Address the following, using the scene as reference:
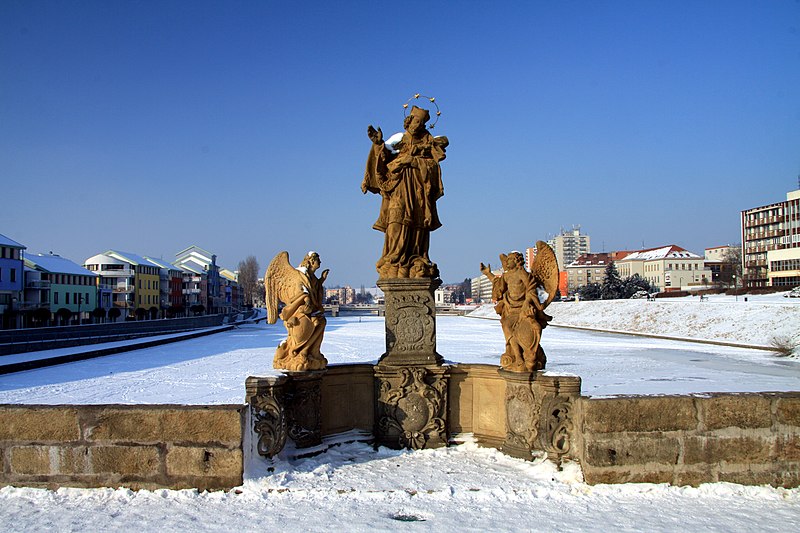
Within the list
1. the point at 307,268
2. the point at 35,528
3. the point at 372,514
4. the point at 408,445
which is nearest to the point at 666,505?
the point at 372,514

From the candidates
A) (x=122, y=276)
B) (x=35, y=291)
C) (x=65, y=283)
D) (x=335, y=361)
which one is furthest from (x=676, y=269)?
(x=335, y=361)

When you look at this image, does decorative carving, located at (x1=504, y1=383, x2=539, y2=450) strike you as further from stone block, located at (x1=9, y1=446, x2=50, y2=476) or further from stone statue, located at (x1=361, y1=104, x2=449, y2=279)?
stone block, located at (x1=9, y1=446, x2=50, y2=476)

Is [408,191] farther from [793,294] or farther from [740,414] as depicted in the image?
[793,294]

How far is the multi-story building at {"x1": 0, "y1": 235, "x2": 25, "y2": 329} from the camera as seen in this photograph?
52.0m

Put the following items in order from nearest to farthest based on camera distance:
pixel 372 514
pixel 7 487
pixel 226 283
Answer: pixel 372 514, pixel 7 487, pixel 226 283

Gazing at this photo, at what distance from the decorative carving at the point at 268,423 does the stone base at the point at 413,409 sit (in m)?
1.38

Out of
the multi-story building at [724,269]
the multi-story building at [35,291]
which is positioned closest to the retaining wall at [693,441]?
the multi-story building at [35,291]

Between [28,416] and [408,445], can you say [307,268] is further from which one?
[28,416]

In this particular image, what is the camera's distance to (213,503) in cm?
501

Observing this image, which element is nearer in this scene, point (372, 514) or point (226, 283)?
point (372, 514)

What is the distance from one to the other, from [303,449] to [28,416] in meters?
2.55

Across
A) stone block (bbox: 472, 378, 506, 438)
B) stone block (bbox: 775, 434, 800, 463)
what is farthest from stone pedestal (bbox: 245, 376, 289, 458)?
stone block (bbox: 775, 434, 800, 463)

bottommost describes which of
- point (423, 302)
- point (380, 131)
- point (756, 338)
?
point (756, 338)

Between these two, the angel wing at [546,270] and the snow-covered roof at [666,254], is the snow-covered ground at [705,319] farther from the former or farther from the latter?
the snow-covered roof at [666,254]
